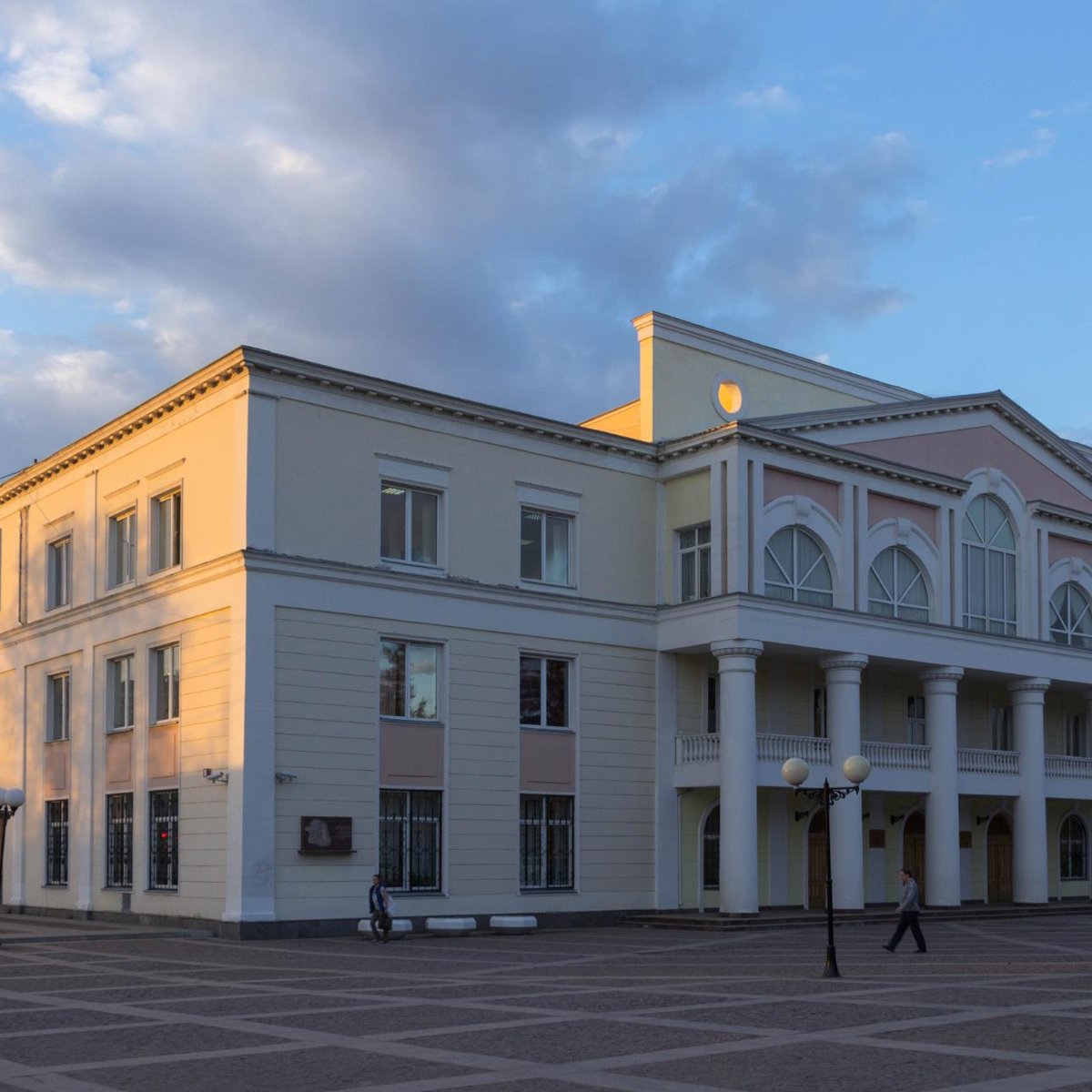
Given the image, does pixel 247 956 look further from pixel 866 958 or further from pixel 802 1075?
pixel 802 1075

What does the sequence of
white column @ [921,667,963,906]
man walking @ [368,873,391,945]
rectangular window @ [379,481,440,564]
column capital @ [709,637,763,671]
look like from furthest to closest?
1. white column @ [921,667,963,906]
2. column capital @ [709,637,763,671]
3. rectangular window @ [379,481,440,564]
4. man walking @ [368,873,391,945]

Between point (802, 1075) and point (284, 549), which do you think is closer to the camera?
point (802, 1075)

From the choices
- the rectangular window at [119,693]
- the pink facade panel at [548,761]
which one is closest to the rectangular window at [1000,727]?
the pink facade panel at [548,761]

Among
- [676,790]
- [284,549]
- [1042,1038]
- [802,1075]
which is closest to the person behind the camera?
[802,1075]

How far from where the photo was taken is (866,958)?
87.4 feet

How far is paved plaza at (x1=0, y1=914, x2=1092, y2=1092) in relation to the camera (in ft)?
44.8

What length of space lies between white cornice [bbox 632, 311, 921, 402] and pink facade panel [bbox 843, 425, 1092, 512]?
3.14 metres

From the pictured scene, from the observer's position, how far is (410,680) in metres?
34.0

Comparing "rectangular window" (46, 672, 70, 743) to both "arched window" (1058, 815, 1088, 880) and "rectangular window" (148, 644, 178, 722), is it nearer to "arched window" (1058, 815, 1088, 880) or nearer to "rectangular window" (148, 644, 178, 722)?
"rectangular window" (148, 644, 178, 722)

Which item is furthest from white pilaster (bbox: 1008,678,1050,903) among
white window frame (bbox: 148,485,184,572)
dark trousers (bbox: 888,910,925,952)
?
white window frame (bbox: 148,485,184,572)

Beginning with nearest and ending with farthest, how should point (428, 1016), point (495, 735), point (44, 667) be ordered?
point (428, 1016)
point (495, 735)
point (44, 667)

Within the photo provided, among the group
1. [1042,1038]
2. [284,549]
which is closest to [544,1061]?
[1042,1038]

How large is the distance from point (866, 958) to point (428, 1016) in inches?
432

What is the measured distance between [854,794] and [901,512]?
7661 mm
